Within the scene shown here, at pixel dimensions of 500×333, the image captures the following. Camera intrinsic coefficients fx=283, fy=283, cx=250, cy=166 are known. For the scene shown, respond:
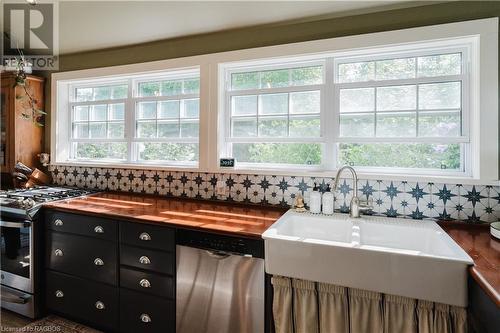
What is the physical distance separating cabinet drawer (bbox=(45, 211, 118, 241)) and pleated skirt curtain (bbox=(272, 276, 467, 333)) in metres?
1.17

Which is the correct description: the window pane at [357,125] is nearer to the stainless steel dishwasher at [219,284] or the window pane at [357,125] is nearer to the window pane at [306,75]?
the window pane at [306,75]

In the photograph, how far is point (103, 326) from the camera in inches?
77.9

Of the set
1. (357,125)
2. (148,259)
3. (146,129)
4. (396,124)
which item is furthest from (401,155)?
(146,129)

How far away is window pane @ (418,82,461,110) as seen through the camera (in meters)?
1.84

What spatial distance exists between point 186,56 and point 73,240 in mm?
1724

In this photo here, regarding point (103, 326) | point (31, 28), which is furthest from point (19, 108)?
point (103, 326)

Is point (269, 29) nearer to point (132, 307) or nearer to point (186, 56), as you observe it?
point (186, 56)

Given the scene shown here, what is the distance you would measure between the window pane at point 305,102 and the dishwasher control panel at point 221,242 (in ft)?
3.76

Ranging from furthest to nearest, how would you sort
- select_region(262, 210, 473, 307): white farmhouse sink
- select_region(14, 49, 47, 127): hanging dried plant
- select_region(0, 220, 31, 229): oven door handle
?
select_region(14, 49, 47, 127): hanging dried plant
select_region(0, 220, 31, 229): oven door handle
select_region(262, 210, 473, 307): white farmhouse sink

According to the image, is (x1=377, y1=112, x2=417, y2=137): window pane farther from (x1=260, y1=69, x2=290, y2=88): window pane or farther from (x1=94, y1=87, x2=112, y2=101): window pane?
(x1=94, y1=87, x2=112, y2=101): window pane

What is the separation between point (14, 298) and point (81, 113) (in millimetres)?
1878

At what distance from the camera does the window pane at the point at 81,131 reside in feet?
10.2

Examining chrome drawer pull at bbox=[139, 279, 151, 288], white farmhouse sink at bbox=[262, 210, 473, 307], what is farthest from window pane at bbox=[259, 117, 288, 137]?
chrome drawer pull at bbox=[139, 279, 151, 288]

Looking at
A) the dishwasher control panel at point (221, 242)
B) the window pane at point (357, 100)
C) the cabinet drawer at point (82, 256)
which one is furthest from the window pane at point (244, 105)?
the cabinet drawer at point (82, 256)
